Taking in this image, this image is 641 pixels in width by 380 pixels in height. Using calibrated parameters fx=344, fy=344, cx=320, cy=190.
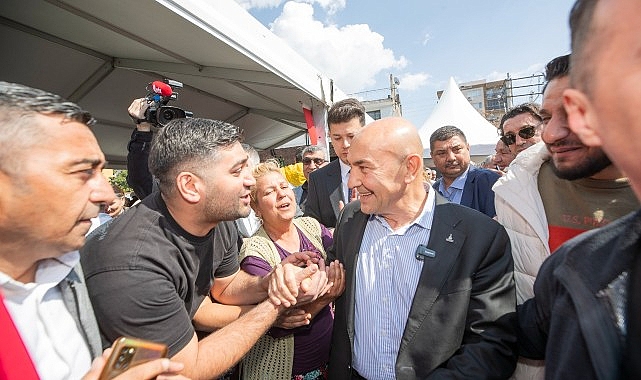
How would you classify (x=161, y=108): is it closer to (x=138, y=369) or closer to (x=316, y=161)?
(x=138, y=369)

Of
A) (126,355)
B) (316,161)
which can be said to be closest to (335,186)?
(316,161)

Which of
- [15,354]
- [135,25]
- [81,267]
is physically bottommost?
[15,354]

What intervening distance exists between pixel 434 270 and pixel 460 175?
9.48 ft

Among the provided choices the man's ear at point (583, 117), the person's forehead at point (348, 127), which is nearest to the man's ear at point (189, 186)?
the man's ear at point (583, 117)

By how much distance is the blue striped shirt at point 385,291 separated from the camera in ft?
5.87

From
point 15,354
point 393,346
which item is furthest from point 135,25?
point 393,346

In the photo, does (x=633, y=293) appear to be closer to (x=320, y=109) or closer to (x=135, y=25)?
(x=135, y=25)

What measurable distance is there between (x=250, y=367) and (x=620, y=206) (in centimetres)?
223

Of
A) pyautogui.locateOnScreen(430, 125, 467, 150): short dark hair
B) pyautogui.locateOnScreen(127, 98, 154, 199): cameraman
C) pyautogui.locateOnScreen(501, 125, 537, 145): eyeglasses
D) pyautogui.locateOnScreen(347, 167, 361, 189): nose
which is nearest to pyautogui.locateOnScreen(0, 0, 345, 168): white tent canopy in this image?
pyautogui.locateOnScreen(127, 98, 154, 199): cameraman

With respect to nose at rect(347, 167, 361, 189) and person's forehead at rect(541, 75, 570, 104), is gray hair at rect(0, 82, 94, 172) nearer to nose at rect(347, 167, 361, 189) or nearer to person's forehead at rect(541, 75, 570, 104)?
nose at rect(347, 167, 361, 189)

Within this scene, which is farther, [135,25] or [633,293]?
[135,25]

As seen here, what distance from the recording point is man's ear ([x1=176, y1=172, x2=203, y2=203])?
5.91 feet

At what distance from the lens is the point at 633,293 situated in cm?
83

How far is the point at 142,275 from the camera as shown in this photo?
4.82ft
